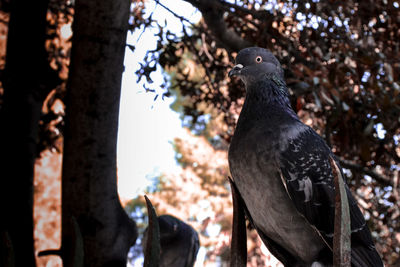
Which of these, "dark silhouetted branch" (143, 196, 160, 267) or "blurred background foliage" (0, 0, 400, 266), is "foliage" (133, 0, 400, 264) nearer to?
"blurred background foliage" (0, 0, 400, 266)

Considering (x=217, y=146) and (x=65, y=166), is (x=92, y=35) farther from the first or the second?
(x=217, y=146)

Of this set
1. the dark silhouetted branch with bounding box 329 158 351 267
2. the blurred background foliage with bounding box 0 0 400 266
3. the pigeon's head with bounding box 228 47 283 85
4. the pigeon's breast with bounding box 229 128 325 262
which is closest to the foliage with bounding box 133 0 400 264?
the blurred background foliage with bounding box 0 0 400 266

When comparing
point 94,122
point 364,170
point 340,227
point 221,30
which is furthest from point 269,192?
point 364,170

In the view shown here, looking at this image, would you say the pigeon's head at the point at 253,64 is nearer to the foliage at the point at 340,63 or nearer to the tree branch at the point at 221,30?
the foliage at the point at 340,63

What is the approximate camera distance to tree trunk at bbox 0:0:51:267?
272cm

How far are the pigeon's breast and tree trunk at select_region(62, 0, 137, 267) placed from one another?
864 millimetres

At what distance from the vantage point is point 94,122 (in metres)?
2.23

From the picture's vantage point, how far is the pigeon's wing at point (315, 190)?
1.58m

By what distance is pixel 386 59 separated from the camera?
2.87 metres

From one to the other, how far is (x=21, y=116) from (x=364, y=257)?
7.41 ft

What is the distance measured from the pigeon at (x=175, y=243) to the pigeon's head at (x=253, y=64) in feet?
2.56

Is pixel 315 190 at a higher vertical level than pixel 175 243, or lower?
higher

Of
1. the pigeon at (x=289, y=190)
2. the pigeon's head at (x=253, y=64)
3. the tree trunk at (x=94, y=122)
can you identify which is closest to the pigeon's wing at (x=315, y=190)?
the pigeon at (x=289, y=190)

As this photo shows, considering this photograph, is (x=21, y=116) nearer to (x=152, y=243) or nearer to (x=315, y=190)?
(x=152, y=243)
